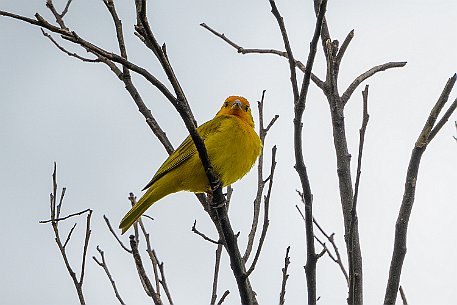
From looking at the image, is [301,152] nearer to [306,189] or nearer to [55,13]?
[306,189]

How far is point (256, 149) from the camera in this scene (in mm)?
5680

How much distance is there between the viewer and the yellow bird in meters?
5.21

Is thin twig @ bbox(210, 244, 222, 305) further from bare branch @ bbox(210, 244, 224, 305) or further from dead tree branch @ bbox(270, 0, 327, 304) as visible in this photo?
dead tree branch @ bbox(270, 0, 327, 304)

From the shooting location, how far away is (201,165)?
205 inches

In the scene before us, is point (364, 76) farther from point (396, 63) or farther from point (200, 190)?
point (200, 190)

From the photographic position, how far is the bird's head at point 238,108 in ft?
21.0

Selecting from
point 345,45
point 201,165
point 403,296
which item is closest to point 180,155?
point 201,165

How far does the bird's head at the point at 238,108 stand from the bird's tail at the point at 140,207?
132 cm

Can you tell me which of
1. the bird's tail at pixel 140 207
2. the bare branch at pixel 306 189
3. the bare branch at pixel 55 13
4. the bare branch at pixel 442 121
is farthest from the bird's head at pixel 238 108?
the bare branch at pixel 442 121

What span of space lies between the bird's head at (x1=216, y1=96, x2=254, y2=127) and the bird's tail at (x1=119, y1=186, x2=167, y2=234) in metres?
1.32

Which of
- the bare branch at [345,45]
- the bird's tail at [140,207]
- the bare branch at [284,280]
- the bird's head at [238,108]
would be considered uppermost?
the bird's head at [238,108]

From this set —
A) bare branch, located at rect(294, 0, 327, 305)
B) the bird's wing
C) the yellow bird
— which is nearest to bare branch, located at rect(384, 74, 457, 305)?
bare branch, located at rect(294, 0, 327, 305)

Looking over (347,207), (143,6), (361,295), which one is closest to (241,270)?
(361,295)

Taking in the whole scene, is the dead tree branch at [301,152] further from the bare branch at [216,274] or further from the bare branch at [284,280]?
the bare branch at [216,274]
